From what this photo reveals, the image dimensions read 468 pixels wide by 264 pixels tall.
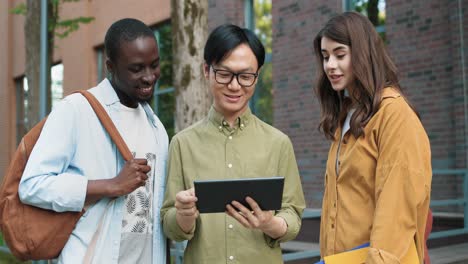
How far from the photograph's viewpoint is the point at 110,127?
217 centimetres

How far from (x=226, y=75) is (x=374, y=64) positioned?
0.59 meters

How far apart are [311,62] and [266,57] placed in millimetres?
1123

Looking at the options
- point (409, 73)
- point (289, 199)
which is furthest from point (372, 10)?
point (289, 199)

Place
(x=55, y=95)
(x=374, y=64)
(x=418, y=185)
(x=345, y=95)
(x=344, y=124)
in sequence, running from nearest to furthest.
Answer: (x=418, y=185), (x=374, y=64), (x=344, y=124), (x=345, y=95), (x=55, y=95)

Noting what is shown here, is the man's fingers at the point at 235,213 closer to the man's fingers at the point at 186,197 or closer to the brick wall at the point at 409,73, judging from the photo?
the man's fingers at the point at 186,197

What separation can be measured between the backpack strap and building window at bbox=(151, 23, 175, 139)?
7301 millimetres

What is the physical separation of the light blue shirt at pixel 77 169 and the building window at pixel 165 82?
732cm

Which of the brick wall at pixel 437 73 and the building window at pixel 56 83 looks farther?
the brick wall at pixel 437 73

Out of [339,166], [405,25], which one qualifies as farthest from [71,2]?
[339,166]

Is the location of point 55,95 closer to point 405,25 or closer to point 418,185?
point 405,25

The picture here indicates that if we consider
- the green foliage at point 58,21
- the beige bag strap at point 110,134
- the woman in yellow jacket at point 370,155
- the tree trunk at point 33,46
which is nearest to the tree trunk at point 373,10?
the green foliage at point 58,21

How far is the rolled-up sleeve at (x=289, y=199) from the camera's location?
223cm

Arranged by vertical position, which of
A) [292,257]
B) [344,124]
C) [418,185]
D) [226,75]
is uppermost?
[226,75]

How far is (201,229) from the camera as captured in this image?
229 cm
